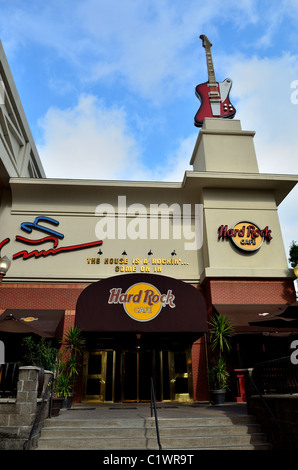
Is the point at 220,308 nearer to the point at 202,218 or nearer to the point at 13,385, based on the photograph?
the point at 202,218

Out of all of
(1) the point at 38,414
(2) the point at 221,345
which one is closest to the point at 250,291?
(2) the point at 221,345

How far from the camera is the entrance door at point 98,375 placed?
47.0 feet

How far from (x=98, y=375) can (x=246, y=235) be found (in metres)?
9.79

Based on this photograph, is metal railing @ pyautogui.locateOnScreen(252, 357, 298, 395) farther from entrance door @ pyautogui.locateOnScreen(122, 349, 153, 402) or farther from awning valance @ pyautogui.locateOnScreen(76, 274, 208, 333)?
entrance door @ pyautogui.locateOnScreen(122, 349, 153, 402)

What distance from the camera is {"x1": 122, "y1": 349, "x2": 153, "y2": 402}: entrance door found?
14.5 m

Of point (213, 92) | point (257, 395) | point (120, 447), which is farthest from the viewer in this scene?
point (213, 92)

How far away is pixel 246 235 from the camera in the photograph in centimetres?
1670

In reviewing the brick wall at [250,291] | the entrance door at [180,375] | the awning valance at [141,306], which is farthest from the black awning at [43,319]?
the brick wall at [250,291]

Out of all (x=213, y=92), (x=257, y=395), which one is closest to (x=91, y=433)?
(x=257, y=395)

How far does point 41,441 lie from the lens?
7.03 meters

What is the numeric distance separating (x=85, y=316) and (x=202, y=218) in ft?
27.3

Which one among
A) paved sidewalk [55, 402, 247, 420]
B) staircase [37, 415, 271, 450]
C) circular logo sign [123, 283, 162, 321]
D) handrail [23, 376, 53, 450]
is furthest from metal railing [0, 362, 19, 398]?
circular logo sign [123, 283, 162, 321]

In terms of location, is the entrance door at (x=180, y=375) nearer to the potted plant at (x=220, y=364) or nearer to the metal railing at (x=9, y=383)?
the potted plant at (x=220, y=364)

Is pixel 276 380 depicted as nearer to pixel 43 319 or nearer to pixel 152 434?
pixel 152 434
